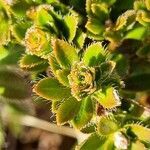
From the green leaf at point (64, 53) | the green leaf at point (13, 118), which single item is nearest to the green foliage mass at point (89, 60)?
the green leaf at point (64, 53)

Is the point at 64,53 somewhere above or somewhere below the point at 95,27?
below

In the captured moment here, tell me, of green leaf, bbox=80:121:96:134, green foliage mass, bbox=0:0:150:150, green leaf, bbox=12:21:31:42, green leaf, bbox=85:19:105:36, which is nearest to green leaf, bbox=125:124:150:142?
green foliage mass, bbox=0:0:150:150

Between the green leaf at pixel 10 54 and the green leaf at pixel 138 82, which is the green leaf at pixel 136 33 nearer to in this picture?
the green leaf at pixel 138 82

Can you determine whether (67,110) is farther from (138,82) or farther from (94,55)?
(138,82)

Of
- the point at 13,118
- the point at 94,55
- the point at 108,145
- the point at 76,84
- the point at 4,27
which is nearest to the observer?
the point at 76,84

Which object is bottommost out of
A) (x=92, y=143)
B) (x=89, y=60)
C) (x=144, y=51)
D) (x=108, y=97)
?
(x=92, y=143)

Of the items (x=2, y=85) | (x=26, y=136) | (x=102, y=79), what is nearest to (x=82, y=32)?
(x=102, y=79)

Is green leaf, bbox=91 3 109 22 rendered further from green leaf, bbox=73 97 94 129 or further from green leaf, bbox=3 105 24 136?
green leaf, bbox=3 105 24 136

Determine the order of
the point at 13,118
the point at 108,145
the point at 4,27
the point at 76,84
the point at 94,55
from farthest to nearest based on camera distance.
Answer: the point at 13,118 → the point at 4,27 → the point at 108,145 → the point at 94,55 → the point at 76,84

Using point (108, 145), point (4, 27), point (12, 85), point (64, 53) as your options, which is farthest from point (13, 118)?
point (64, 53)
